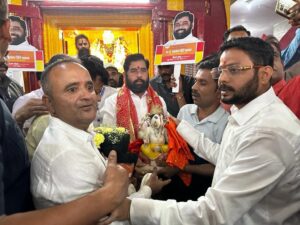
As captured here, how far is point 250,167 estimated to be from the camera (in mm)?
1504

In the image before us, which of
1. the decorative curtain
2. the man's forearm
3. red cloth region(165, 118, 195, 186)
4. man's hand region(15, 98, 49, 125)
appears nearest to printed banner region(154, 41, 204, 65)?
red cloth region(165, 118, 195, 186)

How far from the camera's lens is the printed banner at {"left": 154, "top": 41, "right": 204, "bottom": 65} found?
12.7 ft

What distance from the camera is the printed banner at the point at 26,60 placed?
4.27m

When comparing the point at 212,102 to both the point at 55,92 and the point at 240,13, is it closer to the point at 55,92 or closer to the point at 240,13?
the point at 55,92

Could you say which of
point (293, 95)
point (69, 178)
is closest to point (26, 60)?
point (69, 178)

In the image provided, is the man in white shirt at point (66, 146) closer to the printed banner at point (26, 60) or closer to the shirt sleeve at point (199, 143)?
the shirt sleeve at point (199, 143)

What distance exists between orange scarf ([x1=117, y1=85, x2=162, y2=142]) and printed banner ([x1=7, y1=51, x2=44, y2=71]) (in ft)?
5.19

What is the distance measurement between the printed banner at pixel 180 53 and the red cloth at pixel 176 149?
1537 millimetres

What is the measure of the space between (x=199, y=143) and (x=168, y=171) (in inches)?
13.1

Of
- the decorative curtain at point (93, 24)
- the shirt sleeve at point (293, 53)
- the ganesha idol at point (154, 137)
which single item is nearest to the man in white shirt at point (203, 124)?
the ganesha idol at point (154, 137)

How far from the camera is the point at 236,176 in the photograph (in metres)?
1.52

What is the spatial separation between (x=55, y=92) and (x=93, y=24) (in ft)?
17.8

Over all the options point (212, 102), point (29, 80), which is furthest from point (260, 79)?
point (29, 80)

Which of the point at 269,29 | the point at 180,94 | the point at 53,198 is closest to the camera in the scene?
the point at 53,198
